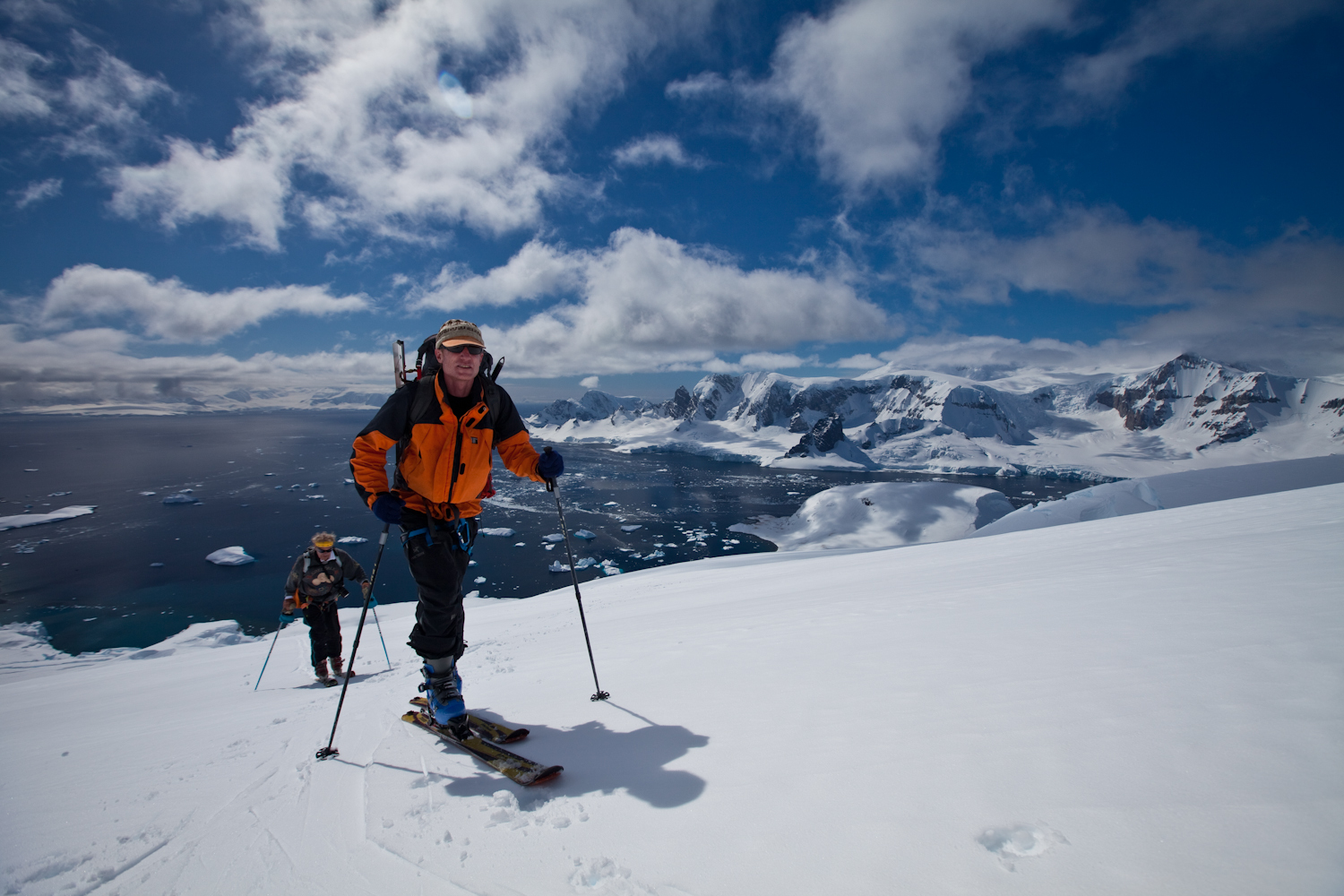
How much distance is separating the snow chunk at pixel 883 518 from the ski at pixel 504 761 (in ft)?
157

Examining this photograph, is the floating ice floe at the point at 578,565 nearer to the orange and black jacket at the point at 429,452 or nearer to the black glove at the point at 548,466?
the black glove at the point at 548,466

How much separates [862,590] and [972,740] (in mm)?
4441

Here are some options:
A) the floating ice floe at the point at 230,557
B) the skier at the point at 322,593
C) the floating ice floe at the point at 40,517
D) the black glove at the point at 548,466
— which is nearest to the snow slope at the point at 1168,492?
the black glove at the point at 548,466

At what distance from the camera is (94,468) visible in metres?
91.9

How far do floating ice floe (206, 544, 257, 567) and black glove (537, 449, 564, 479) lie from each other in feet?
154

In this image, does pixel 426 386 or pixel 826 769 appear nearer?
pixel 826 769

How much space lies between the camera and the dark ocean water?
3030 centimetres

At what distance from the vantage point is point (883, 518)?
52.0m

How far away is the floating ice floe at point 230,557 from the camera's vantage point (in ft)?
124

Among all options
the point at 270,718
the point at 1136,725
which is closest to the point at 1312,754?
the point at 1136,725

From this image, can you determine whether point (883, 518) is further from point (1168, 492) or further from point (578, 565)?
point (1168, 492)

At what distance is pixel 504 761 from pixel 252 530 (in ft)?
198

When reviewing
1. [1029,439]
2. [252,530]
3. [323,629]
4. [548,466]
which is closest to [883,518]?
[323,629]

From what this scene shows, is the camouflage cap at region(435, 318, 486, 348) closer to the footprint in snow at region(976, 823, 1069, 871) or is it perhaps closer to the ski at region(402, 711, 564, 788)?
the ski at region(402, 711, 564, 788)
